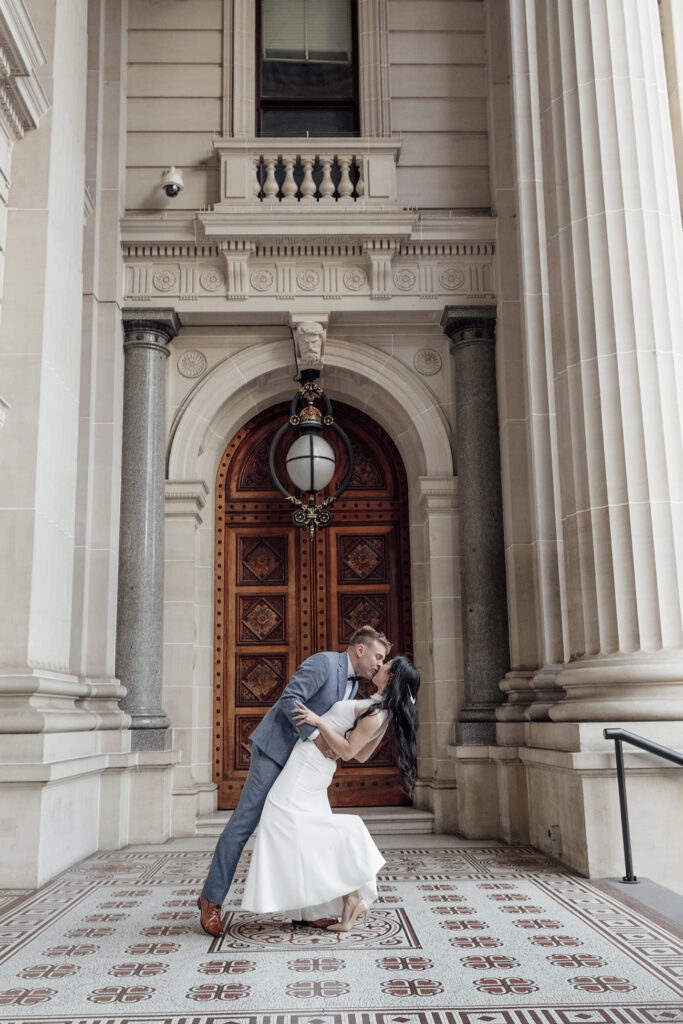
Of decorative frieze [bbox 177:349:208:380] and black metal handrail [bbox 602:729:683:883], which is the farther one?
decorative frieze [bbox 177:349:208:380]

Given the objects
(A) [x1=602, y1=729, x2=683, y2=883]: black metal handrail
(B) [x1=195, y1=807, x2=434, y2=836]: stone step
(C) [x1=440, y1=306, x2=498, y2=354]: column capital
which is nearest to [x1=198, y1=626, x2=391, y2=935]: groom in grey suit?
(A) [x1=602, y1=729, x2=683, y2=883]: black metal handrail

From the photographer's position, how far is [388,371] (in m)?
9.80

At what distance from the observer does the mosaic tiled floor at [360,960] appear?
11.9ft

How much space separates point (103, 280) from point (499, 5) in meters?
4.99

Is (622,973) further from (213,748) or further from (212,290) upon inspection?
(212,290)

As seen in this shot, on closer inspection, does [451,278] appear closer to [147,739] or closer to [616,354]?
[616,354]

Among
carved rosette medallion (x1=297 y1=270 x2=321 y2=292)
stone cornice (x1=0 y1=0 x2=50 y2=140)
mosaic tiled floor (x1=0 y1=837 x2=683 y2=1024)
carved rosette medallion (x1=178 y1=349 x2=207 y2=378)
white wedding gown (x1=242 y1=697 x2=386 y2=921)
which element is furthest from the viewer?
carved rosette medallion (x1=178 y1=349 x2=207 y2=378)

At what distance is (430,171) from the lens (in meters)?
9.88

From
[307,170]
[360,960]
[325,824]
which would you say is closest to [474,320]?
[307,170]

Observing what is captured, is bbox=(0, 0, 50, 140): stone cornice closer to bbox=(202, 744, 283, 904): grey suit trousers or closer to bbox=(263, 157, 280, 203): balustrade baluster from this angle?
bbox=(263, 157, 280, 203): balustrade baluster

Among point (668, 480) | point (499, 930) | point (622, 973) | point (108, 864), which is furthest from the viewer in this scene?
point (108, 864)

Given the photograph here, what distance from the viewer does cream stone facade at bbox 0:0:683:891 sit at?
6.61m

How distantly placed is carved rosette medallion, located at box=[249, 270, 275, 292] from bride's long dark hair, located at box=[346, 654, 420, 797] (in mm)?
5729


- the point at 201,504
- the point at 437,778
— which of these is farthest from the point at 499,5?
the point at 437,778
